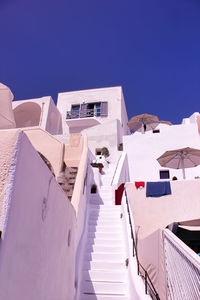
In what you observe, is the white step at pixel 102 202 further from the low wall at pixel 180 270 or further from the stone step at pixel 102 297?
the low wall at pixel 180 270

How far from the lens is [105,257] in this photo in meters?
6.10

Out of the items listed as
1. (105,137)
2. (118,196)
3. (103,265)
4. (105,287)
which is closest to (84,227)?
(103,265)

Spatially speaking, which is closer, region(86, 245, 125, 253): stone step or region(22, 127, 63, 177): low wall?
region(86, 245, 125, 253): stone step

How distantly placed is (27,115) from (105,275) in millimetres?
20253

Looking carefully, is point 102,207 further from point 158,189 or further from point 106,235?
point 158,189

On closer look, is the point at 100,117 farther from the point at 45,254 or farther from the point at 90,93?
the point at 45,254

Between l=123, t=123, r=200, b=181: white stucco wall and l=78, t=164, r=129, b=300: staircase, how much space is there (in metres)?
6.81

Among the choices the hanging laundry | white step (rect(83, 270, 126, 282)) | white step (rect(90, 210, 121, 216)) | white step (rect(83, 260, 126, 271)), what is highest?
the hanging laundry

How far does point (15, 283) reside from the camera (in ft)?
6.69

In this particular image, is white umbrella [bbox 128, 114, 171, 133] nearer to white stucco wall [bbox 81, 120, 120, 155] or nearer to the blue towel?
white stucco wall [bbox 81, 120, 120, 155]

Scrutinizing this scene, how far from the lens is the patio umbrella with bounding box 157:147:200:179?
1087cm

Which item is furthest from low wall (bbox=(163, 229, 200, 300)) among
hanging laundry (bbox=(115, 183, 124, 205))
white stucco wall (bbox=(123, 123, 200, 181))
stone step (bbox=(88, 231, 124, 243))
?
white stucco wall (bbox=(123, 123, 200, 181))

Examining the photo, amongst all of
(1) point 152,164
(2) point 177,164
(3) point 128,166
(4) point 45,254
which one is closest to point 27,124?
(3) point 128,166

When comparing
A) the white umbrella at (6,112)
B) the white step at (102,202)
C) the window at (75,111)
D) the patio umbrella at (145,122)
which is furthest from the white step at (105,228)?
the window at (75,111)
